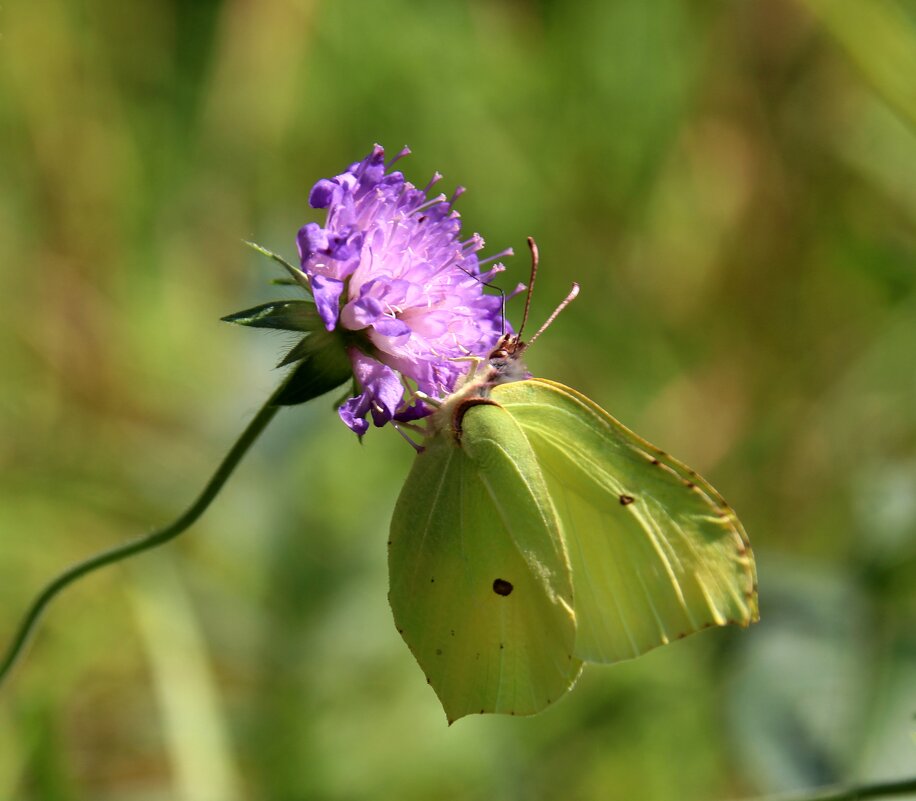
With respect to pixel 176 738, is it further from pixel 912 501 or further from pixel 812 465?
pixel 812 465

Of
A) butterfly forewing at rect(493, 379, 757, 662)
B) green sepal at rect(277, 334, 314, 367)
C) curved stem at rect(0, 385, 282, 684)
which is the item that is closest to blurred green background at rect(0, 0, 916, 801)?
curved stem at rect(0, 385, 282, 684)

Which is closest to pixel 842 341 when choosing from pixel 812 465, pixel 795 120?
pixel 812 465

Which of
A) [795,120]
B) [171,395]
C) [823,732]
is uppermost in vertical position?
[795,120]

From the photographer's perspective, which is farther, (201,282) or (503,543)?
(201,282)

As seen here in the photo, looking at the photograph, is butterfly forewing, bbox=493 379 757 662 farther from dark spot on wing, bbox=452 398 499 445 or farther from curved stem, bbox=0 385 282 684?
curved stem, bbox=0 385 282 684

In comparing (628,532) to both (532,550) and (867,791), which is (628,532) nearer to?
(532,550)

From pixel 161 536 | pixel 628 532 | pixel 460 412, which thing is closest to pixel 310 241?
pixel 460 412

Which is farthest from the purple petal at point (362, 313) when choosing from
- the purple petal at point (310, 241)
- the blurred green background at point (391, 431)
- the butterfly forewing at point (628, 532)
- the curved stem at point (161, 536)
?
the blurred green background at point (391, 431)
